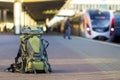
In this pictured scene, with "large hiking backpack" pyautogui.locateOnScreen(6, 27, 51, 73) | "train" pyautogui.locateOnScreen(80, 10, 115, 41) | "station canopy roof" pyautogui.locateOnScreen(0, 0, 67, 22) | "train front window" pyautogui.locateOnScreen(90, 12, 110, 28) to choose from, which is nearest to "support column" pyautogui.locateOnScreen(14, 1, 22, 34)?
"station canopy roof" pyautogui.locateOnScreen(0, 0, 67, 22)

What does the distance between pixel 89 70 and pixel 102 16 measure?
27423 millimetres

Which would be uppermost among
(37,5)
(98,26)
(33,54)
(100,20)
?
(37,5)

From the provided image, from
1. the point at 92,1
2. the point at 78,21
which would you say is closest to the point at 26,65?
the point at 78,21

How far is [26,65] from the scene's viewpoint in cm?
1134

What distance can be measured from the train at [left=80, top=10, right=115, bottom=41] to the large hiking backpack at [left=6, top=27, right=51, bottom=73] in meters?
27.0

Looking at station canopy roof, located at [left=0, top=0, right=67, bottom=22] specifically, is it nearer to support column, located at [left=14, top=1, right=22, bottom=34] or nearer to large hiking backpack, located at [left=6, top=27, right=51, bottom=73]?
support column, located at [left=14, top=1, right=22, bottom=34]

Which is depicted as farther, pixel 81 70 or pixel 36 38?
pixel 81 70

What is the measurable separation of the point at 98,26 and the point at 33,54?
1108 inches

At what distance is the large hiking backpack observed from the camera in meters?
11.3

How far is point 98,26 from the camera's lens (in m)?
39.1

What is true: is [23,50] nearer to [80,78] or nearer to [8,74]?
[8,74]

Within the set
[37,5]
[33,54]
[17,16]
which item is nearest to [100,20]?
[17,16]

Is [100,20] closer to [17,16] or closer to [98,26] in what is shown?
[98,26]

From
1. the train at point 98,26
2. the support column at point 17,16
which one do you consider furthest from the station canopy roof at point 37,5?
the train at point 98,26
